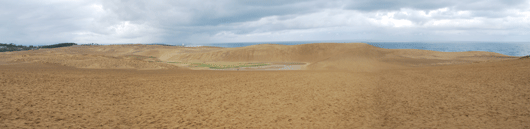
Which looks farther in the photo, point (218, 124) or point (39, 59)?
point (39, 59)

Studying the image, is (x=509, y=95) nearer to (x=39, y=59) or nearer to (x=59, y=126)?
(x=59, y=126)

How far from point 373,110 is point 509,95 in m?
7.04

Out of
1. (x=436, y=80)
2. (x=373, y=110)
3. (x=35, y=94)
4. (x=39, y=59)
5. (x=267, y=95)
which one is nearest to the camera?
(x=373, y=110)

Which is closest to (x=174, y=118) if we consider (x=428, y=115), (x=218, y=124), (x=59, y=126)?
→ (x=218, y=124)

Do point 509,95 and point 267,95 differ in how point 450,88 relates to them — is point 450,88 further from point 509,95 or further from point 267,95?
point 267,95

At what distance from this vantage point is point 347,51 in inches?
1666

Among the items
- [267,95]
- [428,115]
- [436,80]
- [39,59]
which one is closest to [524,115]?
[428,115]

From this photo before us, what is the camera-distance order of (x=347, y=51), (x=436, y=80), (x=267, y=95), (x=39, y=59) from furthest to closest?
(x=347, y=51)
(x=39, y=59)
(x=436, y=80)
(x=267, y=95)

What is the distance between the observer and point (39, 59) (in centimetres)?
2664

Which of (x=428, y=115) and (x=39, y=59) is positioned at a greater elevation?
(x=39, y=59)

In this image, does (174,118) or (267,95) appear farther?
(267,95)

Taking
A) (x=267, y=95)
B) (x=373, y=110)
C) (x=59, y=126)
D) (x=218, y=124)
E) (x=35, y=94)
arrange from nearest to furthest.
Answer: (x=59, y=126) < (x=218, y=124) < (x=373, y=110) < (x=35, y=94) < (x=267, y=95)

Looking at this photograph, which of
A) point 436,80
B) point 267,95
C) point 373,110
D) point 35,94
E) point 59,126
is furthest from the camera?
point 436,80

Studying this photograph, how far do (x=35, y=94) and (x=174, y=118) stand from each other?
7476mm
